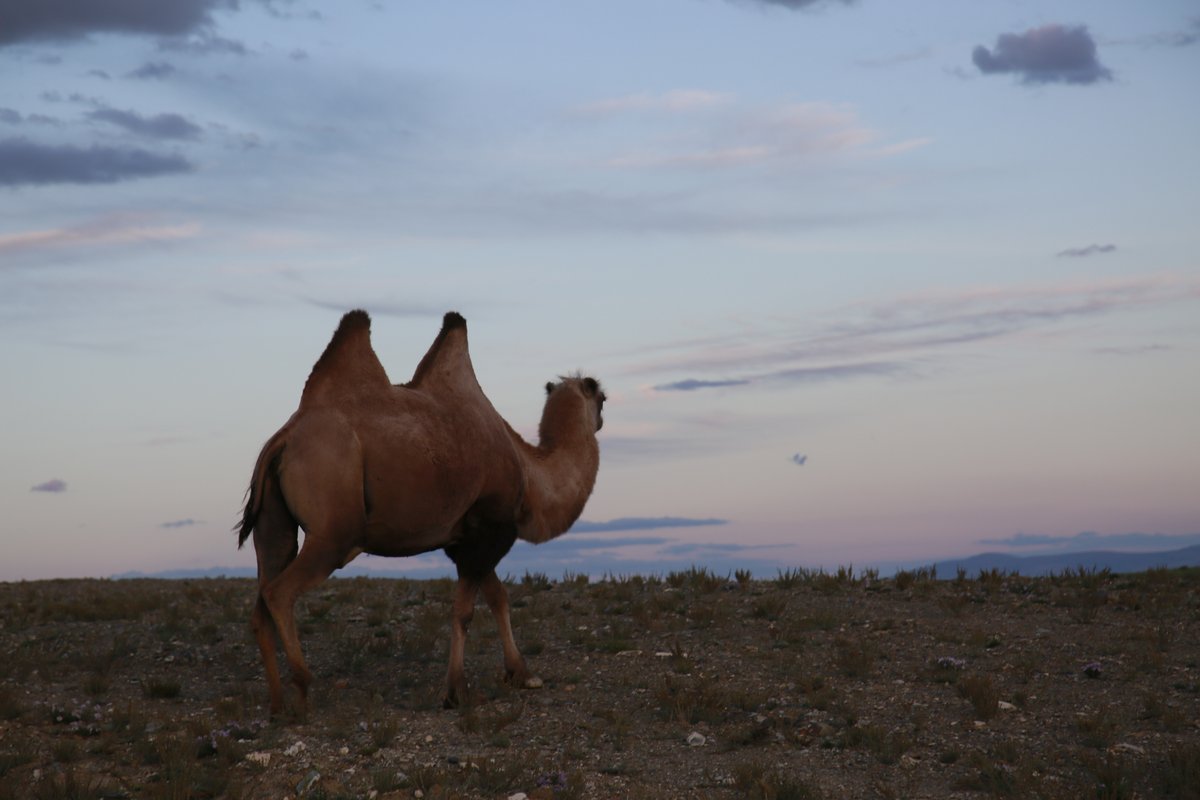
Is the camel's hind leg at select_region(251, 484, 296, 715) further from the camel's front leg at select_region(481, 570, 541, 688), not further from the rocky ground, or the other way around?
the camel's front leg at select_region(481, 570, 541, 688)

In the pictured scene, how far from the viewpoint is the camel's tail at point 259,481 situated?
476 inches

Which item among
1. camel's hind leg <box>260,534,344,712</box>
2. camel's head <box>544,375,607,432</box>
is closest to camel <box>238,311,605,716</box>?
camel's hind leg <box>260,534,344,712</box>

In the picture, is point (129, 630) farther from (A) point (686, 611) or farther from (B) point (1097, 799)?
(B) point (1097, 799)

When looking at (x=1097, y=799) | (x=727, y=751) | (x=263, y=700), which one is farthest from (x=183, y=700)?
(x=1097, y=799)

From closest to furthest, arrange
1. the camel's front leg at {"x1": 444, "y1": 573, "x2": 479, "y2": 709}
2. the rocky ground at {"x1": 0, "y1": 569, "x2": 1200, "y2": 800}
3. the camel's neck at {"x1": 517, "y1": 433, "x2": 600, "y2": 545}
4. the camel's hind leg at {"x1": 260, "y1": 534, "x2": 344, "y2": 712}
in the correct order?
the rocky ground at {"x1": 0, "y1": 569, "x2": 1200, "y2": 800}, the camel's hind leg at {"x1": 260, "y1": 534, "x2": 344, "y2": 712}, the camel's front leg at {"x1": 444, "y1": 573, "x2": 479, "y2": 709}, the camel's neck at {"x1": 517, "y1": 433, "x2": 600, "y2": 545}

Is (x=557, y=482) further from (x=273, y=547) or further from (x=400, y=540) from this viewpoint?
(x=273, y=547)

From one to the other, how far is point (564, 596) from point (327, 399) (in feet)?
24.4

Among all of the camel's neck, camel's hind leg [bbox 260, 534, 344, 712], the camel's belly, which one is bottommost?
camel's hind leg [bbox 260, 534, 344, 712]

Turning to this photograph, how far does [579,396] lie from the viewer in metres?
15.1

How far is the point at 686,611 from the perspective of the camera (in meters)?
17.2

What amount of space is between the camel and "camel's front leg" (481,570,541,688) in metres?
0.01

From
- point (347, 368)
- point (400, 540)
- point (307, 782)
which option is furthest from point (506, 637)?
point (307, 782)

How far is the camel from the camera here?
39.0ft

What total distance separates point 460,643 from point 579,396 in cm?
343
